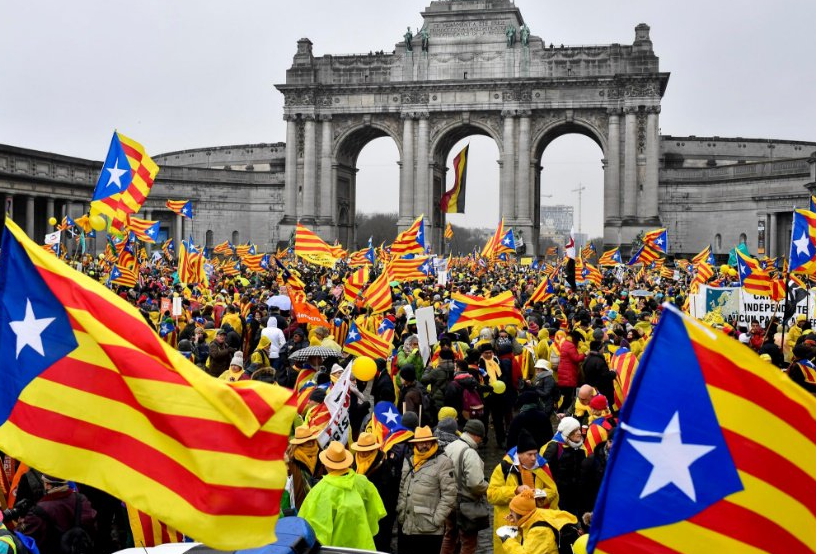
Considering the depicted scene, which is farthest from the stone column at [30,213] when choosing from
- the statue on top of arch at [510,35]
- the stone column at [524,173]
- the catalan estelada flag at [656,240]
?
the catalan estelada flag at [656,240]

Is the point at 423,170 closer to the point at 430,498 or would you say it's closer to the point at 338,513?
the point at 430,498

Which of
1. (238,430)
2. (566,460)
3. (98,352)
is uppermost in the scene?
(98,352)

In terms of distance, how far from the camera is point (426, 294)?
28.2m

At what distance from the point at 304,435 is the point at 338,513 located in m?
1.58

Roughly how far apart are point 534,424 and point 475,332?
8231 mm

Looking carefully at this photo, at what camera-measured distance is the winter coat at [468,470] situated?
847cm

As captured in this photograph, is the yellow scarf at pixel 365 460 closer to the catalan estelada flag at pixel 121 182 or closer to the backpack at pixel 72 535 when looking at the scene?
the backpack at pixel 72 535

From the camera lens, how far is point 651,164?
233 ft

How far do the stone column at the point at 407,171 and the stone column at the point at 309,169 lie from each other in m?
7.35

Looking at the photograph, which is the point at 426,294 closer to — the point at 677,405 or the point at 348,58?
the point at 677,405

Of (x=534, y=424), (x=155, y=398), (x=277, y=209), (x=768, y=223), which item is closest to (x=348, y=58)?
(x=277, y=209)

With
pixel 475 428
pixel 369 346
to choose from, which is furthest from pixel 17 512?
pixel 369 346

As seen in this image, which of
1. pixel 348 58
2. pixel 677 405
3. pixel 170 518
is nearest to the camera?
pixel 677 405

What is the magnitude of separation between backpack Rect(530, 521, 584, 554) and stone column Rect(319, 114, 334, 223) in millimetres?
70257
